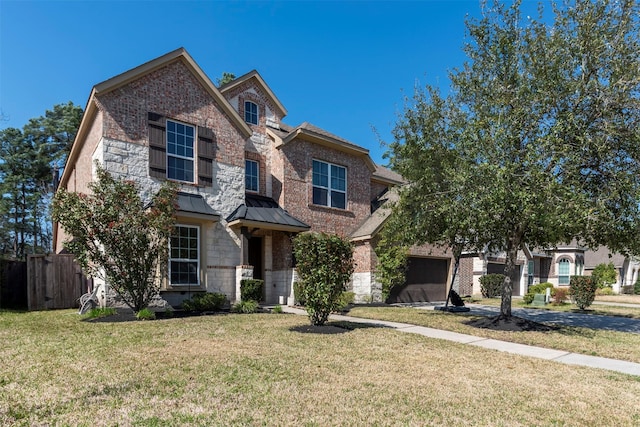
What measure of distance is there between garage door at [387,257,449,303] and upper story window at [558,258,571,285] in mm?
17959

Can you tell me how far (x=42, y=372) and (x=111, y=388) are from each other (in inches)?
58.7

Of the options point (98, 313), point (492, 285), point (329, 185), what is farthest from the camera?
point (492, 285)

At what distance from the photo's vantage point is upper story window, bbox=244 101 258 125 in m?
17.8

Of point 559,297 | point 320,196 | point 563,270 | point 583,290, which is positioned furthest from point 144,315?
point 563,270

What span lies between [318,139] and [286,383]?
13753mm

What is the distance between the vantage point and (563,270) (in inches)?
1298

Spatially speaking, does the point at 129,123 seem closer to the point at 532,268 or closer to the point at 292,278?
the point at 292,278

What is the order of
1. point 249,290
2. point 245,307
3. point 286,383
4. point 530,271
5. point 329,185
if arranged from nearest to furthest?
1. point 286,383
2. point 245,307
3. point 249,290
4. point 329,185
5. point 530,271

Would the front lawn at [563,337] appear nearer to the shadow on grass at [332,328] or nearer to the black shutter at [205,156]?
the shadow on grass at [332,328]

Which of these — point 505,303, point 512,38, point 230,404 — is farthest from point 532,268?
point 230,404

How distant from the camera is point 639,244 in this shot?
31.9ft

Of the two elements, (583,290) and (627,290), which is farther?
(627,290)

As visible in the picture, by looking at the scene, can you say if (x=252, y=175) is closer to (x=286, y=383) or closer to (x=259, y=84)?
(x=259, y=84)

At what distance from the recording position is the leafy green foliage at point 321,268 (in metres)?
9.10
